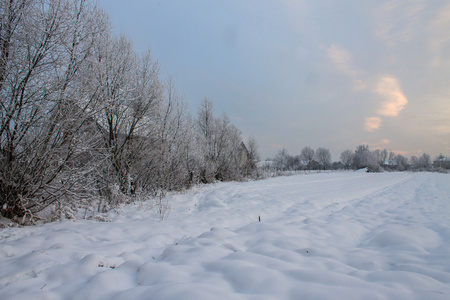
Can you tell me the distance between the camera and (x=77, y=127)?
4629 millimetres

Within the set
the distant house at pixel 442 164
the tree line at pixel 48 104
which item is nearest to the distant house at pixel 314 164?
the distant house at pixel 442 164

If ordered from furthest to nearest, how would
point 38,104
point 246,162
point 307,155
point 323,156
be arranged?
point 307,155 → point 323,156 → point 246,162 → point 38,104

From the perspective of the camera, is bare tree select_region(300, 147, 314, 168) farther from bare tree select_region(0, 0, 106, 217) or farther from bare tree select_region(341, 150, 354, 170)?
bare tree select_region(0, 0, 106, 217)

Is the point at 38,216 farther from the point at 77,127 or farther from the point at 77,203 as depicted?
the point at 77,127

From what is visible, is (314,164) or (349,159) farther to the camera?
(349,159)

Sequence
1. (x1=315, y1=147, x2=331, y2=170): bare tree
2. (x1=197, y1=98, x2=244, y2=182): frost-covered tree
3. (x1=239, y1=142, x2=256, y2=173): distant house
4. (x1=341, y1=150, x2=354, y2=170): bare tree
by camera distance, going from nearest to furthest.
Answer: (x1=197, y1=98, x2=244, y2=182): frost-covered tree → (x1=239, y1=142, x2=256, y2=173): distant house → (x1=315, y1=147, x2=331, y2=170): bare tree → (x1=341, y1=150, x2=354, y2=170): bare tree

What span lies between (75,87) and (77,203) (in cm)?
257

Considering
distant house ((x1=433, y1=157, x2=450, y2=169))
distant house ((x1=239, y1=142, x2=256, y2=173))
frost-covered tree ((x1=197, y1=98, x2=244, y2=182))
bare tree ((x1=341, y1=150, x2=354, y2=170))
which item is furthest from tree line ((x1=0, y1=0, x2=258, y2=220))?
bare tree ((x1=341, y1=150, x2=354, y2=170))

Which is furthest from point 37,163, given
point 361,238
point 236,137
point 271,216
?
point 236,137

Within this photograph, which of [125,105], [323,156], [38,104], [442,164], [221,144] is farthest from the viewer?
[323,156]

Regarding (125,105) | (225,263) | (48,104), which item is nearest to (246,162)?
(125,105)

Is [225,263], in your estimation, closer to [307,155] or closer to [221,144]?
[221,144]

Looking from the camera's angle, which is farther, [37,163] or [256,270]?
[37,163]

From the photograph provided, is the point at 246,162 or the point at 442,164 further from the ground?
the point at 442,164
